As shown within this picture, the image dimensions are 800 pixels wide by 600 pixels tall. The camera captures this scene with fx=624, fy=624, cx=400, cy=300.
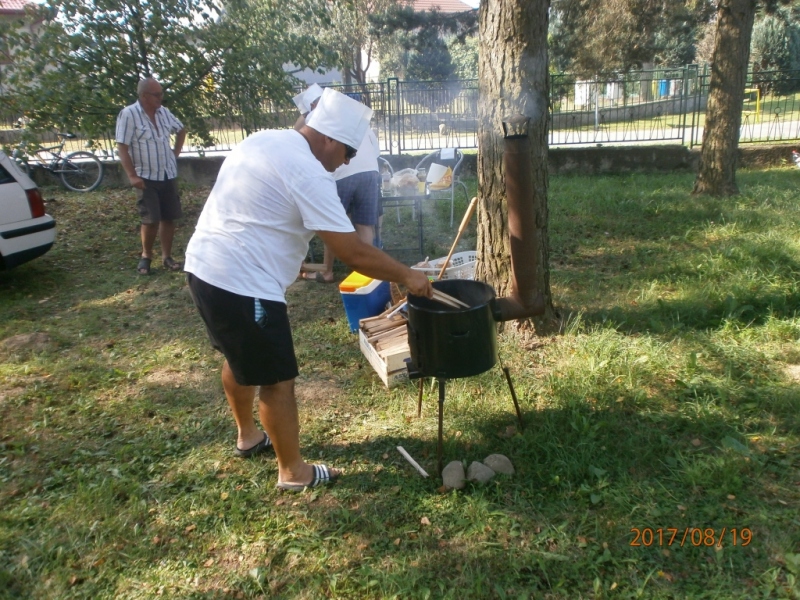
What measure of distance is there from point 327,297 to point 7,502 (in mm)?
3086

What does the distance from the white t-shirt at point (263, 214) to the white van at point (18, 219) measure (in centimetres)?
432

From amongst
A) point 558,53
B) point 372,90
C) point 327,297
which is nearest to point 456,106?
point 372,90

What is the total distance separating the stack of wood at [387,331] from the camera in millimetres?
4120

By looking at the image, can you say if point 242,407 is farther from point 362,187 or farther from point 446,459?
point 362,187

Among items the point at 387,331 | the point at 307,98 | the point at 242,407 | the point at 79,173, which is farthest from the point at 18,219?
the point at 79,173

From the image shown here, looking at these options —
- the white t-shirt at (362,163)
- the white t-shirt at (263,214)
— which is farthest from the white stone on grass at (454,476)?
the white t-shirt at (362,163)

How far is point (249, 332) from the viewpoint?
273cm

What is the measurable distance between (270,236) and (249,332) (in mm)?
429

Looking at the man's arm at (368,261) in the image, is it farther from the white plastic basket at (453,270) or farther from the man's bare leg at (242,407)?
the white plastic basket at (453,270)

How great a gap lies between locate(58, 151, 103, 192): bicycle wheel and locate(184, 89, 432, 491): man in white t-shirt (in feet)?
33.2

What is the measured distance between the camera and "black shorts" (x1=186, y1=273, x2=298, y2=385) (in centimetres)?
271

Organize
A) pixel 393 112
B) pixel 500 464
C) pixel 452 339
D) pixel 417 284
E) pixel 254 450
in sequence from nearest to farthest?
pixel 417 284 < pixel 452 339 < pixel 500 464 < pixel 254 450 < pixel 393 112

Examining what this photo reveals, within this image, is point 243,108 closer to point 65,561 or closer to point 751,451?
point 65,561

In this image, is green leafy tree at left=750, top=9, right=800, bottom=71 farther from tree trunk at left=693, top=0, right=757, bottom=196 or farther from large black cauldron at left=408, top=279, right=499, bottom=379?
large black cauldron at left=408, top=279, right=499, bottom=379
